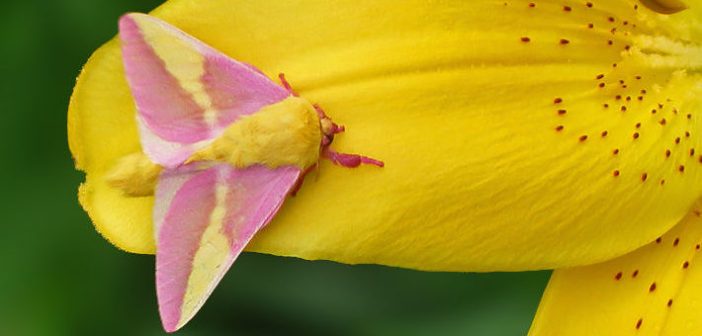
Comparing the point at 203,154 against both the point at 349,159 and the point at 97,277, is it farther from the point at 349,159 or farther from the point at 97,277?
the point at 97,277

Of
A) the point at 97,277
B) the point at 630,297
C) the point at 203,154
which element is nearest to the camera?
the point at 203,154

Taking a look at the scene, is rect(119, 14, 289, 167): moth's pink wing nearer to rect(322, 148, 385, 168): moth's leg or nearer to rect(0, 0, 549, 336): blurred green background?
rect(322, 148, 385, 168): moth's leg

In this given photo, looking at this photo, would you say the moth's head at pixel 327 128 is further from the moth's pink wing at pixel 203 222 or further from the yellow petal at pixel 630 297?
the yellow petal at pixel 630 297

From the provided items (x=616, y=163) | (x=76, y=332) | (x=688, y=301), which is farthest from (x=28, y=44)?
(x=688, y=301)

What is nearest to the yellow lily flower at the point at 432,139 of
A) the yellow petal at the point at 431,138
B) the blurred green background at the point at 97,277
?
the yellow petal at the point at 431,138

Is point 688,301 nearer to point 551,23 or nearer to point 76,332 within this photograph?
point 551,23

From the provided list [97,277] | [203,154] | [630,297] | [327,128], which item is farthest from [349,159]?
[97,277]
